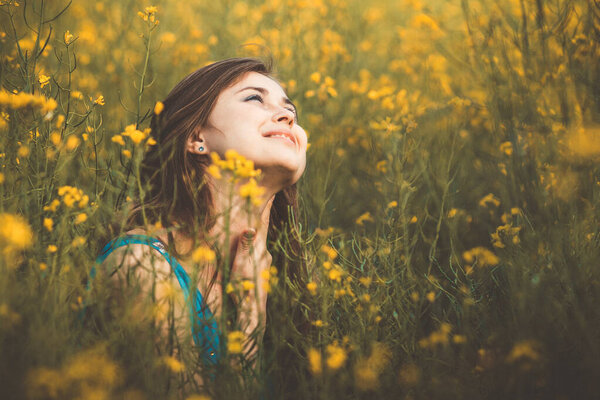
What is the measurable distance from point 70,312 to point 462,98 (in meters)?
2.22

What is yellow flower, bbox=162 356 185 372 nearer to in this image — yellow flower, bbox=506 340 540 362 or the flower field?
the flower field

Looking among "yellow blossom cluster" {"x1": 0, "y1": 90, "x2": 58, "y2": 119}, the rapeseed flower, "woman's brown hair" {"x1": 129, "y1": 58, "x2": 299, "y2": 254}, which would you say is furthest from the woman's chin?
"yellow blossom cluster" {"x1": 0, "y1": 90, "x2": 58, "y2": 119}

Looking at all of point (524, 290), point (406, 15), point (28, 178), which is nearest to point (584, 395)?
point (524, 290)

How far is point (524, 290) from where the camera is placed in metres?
1.37

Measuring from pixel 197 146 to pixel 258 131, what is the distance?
259 mm

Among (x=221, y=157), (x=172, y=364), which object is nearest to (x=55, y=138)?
(x=221, y=157)

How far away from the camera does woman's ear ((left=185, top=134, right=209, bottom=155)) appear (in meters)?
1.89

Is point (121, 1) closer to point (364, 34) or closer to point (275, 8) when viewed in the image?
point (275, 8)

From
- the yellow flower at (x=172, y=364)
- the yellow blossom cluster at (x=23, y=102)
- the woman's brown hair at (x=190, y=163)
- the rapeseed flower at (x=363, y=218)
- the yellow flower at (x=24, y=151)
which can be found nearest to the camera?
the yellow flower at (x=172, y=364)

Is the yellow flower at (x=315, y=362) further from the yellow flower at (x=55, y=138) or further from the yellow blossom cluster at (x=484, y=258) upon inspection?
the yellow flower at (x=55, y=138)

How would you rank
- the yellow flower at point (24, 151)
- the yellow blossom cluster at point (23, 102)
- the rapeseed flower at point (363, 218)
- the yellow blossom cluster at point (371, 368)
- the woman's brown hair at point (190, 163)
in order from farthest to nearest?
the rapeseed flower at point (363, 218), the woman's brown hair at point (190, 163), the yellow flower at point (24, 151), the yellow blossom cluster at point (23, 102), the yellow blossom cluster at point (371, 368)

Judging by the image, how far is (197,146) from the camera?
1.89 meters

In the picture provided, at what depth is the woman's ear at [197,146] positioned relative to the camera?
189 centimetres

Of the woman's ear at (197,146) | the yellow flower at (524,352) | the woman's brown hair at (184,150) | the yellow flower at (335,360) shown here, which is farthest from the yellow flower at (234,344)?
the woman's ear at (197,146)
